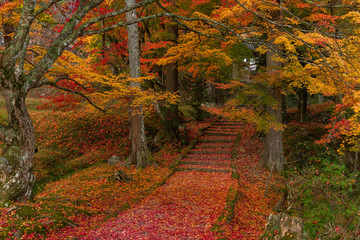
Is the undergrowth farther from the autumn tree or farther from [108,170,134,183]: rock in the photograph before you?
the autumn tree

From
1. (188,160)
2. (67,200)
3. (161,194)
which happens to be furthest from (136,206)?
(188,160)

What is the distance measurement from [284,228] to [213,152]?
9369 mm

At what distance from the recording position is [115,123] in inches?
637

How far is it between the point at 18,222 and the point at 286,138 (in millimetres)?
12996

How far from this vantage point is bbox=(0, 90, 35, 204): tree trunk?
495 centimetres

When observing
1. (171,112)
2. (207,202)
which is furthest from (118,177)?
(171,112)

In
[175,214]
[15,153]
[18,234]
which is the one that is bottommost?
[175,214]

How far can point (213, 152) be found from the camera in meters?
13.3

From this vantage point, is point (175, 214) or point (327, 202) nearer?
point (327, 202)

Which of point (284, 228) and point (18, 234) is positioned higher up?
point (284, 228)

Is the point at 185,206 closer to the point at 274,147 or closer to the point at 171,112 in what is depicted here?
the point at 274,147

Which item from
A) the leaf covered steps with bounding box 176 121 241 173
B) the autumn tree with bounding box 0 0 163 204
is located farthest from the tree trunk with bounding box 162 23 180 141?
the autumn tree with bounding box 0 0 163 204

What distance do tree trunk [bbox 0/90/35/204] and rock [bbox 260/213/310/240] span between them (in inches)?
199

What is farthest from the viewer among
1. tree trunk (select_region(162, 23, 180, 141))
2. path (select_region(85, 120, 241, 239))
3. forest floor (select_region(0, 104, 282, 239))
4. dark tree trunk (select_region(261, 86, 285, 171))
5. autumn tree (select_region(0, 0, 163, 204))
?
tree trunk (select_region(162, 23, 180, 141))
